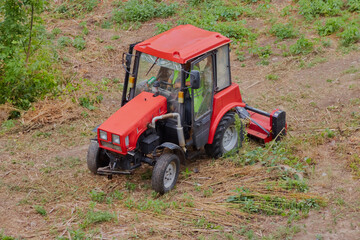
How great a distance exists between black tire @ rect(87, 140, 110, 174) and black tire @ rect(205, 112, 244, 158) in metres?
1.90

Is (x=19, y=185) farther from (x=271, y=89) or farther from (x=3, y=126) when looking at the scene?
(x=271, y=89)

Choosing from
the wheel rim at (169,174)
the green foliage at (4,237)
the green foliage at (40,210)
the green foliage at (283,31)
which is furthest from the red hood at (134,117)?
the green foliage at (283,31)

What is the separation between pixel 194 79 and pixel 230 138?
2.10m

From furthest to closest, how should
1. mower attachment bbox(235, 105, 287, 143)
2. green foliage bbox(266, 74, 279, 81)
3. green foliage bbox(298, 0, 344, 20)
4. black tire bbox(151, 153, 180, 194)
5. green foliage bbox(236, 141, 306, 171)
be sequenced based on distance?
1. green foliage bbox(298, 0, 344, 20)
2. green foliage bbox(266, 74, 279, 81)
3. mower attachment bbox(235, 105, 287, 143)
4. green foliage bbox(236, 141, 306, 171)
5. black tire bbox(151, 153, 180, 194)

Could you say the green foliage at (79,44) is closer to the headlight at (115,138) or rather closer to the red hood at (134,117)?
the red hood at (134,117)

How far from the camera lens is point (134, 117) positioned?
7.53 m

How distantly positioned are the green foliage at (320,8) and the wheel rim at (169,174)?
8.68 m

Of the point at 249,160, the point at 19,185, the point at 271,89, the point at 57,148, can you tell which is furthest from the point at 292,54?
the point at 19,185

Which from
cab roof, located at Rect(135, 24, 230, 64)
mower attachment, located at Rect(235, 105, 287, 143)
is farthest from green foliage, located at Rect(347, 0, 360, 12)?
cab roof, located at Rect(135, 24, 230, 64)

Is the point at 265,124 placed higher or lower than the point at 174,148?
lower

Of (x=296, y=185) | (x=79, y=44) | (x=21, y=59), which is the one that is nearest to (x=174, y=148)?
(x=296, y=185)

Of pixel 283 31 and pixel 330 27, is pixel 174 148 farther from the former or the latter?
pixel 330 27

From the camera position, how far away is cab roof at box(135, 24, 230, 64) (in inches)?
300

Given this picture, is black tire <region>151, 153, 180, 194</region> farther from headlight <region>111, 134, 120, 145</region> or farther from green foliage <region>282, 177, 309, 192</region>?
green foliage <region>282, 177, 309, 192</region>
